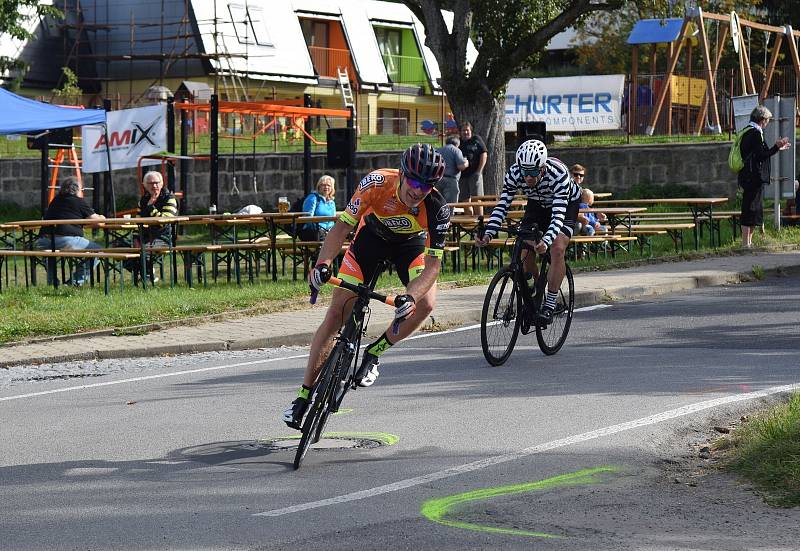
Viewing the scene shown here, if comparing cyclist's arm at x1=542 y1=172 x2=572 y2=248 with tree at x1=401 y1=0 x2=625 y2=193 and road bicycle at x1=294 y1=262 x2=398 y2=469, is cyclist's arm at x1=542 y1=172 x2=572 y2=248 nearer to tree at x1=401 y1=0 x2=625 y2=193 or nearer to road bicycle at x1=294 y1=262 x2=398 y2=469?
road bicycle at x1=294 y1=262 x2=398 y2=469

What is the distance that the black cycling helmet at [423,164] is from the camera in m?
7.75

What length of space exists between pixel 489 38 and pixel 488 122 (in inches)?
69.1

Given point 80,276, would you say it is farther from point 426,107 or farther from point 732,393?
point 426,107

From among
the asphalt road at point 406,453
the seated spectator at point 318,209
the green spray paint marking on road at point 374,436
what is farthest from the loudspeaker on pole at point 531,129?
the green spray paint marking on road at point 374,436

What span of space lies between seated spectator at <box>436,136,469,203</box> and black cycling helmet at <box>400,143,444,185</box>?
13.7 m

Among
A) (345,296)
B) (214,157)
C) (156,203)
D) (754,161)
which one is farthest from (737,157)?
(345,296)

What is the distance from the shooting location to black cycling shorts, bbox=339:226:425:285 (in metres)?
8.22

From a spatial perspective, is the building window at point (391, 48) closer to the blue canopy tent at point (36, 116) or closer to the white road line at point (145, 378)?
the blue canopy tent at point (36, 116)

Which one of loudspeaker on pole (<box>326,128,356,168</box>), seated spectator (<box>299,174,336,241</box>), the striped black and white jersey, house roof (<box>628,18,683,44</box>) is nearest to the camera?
the striped black and white jersey

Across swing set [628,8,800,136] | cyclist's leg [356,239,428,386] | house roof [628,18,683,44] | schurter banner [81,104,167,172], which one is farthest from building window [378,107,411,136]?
cyclist's leg [356,239,428,386]

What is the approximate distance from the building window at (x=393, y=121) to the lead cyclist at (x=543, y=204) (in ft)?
99.3

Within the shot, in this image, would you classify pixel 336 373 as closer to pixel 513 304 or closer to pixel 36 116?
pixel 513 304

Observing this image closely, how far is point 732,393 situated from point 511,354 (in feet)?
9.39

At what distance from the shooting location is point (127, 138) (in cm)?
2611
